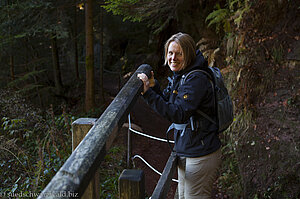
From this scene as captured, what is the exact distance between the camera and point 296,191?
4.27 meters

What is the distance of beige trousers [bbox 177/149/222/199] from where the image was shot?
234cm

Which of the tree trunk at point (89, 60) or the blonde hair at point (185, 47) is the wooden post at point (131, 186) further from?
the tree trunk at point (89, 60)

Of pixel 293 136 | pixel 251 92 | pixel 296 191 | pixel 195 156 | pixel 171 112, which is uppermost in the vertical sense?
pixel 171 112

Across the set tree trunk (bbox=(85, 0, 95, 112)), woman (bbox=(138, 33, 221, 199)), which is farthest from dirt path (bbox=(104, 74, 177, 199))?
woman (bbox=(138, 33, 221, 199))

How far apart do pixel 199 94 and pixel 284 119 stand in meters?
3.73

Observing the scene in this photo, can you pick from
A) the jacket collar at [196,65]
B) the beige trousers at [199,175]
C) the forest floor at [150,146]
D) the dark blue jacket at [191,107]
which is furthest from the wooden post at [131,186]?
the forest floor at [150,146]

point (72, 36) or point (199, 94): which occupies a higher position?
point (199, 94)

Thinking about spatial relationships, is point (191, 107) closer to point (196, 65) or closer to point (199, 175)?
point (196, 65)

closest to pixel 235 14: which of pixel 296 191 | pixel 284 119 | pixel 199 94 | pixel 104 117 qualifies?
pixel 284 119

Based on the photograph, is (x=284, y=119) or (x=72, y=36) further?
(x=72, y=36)

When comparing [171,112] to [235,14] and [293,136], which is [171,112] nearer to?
[293,136]

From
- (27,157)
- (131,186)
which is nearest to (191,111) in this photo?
(131,186)

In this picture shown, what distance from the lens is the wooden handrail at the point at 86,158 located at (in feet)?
3.00

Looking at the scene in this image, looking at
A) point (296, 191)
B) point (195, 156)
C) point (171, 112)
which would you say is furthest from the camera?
point (296, 191)
